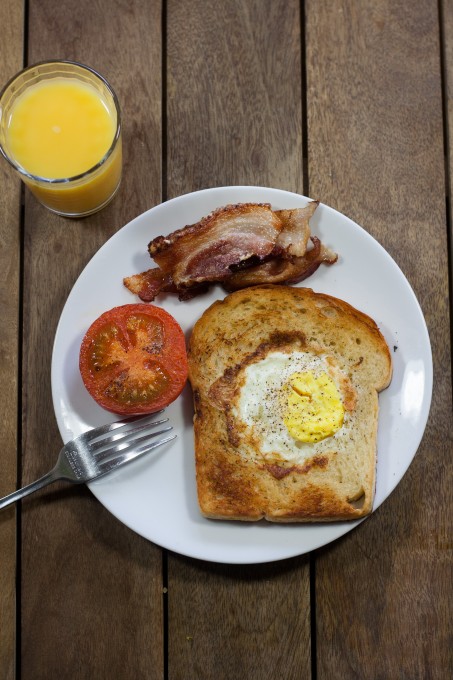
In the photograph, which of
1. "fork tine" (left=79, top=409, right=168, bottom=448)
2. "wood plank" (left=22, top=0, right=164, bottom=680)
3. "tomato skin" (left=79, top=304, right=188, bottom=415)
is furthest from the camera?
"wood plank" (left=22, top=0, right=164, bottom=680)

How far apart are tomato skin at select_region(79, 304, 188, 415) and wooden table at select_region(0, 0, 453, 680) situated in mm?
339

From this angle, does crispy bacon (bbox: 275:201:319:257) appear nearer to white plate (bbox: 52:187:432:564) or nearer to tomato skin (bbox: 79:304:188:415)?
white plate (bbox: 52:187:432:564)

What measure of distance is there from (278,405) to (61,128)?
3.61 ft

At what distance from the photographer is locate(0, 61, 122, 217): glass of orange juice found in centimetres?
221

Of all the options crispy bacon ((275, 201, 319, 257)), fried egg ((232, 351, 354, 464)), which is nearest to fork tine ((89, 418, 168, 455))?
fried egg ((232, 351, 354, 464))

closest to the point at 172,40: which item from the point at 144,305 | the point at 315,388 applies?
the point at 144,305

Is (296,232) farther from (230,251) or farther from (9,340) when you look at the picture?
(9,340)

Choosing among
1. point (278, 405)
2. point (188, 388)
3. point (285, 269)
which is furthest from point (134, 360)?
point (285, 269)

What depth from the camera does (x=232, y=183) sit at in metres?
2.49

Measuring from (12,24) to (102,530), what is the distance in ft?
5.90

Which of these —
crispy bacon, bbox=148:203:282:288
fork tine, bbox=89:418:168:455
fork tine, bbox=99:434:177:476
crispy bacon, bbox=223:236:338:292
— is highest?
crispy bacon, bbox=148:203:282:288

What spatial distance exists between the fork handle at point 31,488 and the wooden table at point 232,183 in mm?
114

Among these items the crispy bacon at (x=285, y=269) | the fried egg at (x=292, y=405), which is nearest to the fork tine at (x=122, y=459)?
the fried egg at (x=292, y=405)

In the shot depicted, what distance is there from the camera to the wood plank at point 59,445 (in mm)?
2350
